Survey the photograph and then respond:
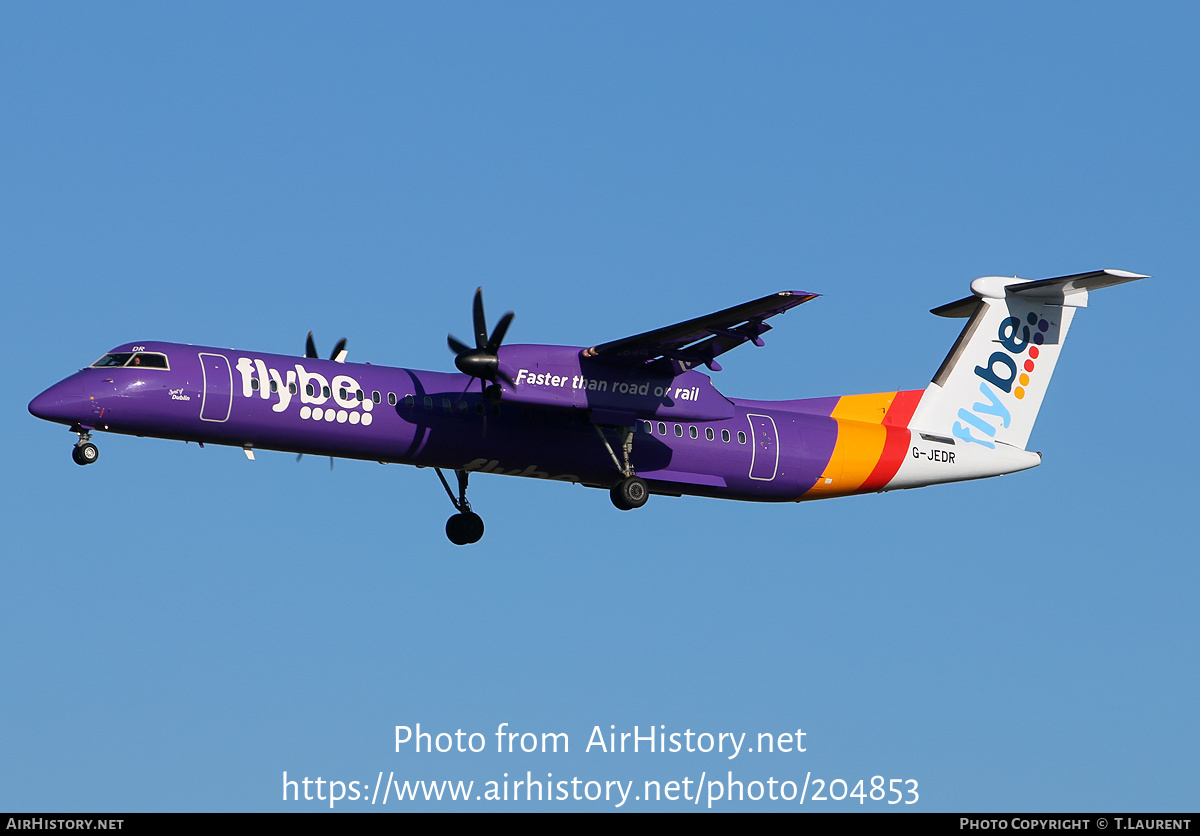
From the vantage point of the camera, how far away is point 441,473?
2683 centimetres

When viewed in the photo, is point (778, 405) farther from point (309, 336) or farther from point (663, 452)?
point (309, 336)

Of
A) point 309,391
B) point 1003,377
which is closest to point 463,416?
point 309,391

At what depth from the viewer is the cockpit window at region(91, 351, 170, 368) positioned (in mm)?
23203

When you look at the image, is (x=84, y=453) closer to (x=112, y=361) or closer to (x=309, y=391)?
(x=112, y=361)

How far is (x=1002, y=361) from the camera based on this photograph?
95.1 feet

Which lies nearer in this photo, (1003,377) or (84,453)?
(84,453)

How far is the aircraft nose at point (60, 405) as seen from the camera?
2245 centimetres

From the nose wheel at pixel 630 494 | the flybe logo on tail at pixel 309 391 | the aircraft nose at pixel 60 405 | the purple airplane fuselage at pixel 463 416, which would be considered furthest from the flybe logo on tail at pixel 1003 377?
the aircraft nose at pixel 60 405

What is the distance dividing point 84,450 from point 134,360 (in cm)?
157

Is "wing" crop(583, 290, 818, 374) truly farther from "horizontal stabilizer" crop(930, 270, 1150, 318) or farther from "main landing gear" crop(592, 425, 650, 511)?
"horizontal stabilizer" crop(930, 270, 1150, 318)

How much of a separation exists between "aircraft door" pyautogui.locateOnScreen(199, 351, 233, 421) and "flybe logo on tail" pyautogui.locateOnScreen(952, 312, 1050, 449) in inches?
523

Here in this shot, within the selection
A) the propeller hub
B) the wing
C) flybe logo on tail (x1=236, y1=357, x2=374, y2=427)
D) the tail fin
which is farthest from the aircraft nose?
the tail fin

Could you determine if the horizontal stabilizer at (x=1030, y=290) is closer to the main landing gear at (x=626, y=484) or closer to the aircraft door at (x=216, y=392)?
the main landing gear at (x=626, y=484)

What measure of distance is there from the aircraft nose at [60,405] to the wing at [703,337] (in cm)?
795
